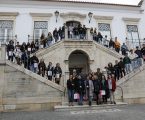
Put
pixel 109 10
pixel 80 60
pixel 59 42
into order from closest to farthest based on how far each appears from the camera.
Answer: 1. pixel 59 42
2. pixel 80 60
3. pixel 109 10

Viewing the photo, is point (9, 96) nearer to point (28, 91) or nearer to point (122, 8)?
point (28, 91)

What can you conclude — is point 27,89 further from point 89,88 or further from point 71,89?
point 89,88

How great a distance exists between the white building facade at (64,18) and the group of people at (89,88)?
29.7 feet

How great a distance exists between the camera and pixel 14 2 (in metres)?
21.0

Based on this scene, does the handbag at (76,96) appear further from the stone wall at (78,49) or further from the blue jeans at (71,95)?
the stone wall at (78,49)

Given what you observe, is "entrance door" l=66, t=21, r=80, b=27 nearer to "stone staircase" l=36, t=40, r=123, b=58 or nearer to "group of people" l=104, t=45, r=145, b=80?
"stone staircase" l=36, t=40, r=123, b=58

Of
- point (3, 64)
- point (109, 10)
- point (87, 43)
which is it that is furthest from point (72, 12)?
point (3, 64)

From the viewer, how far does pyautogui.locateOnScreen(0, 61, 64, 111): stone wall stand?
13216mm

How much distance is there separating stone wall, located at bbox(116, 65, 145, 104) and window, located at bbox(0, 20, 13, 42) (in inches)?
426

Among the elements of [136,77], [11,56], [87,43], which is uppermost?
[87,43]

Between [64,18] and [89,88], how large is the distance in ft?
34.2

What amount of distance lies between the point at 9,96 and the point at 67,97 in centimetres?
327

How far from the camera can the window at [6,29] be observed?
67.1 feet

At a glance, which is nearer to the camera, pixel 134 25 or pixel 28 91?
pixel 28 91
